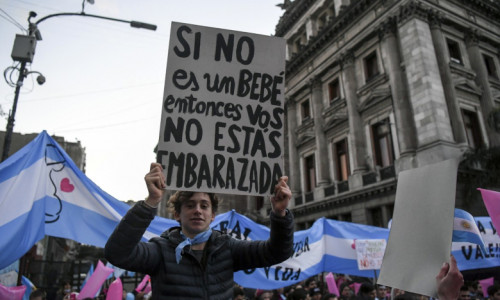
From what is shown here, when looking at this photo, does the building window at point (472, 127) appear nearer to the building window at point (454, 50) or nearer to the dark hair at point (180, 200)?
the building window at point (454, 50)

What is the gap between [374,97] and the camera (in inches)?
751

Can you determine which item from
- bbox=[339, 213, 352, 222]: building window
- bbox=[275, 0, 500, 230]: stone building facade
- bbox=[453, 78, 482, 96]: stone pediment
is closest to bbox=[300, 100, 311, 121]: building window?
bbox=[275, 0, 500, 230]: stone building facade

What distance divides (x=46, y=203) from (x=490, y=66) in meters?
24.0

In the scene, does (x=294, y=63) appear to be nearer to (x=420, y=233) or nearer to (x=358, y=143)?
(x=358, y=143)

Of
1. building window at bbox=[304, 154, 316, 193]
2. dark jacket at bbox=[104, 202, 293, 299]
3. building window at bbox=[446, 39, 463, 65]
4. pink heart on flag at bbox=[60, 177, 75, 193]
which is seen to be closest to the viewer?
dark jacket at bbox=[104, 202, 293, 299]

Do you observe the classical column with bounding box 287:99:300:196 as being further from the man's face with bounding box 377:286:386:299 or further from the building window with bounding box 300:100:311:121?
the man's face with bounding box 377:286:386:299

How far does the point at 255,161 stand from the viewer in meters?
2.32

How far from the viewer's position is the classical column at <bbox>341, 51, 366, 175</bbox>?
62.7ft

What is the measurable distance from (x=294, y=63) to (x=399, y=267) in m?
25.6

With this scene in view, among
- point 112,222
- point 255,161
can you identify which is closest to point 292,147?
point 112,222

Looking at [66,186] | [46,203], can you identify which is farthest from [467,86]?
[46,203]

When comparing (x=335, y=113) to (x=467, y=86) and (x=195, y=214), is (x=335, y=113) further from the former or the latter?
(x=195, y=214)

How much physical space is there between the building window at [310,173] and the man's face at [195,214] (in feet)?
72.6

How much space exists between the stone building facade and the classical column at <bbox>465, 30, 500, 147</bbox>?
2.0 inches
